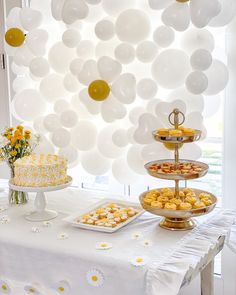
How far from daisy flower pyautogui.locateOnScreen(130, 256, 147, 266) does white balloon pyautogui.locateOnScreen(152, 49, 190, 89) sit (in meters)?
0.73

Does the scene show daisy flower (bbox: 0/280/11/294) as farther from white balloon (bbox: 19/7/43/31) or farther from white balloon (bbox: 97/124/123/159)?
white balloon (bbox: 19/7/43/31)

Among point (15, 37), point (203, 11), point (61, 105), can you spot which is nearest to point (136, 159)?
point (61, 105)

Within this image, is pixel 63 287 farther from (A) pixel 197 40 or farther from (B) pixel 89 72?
(A) pixel 197 40

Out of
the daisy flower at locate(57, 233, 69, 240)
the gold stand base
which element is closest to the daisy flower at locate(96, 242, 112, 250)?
the daisy flower at locate(57, 233, 69, 240)

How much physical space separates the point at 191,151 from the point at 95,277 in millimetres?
678

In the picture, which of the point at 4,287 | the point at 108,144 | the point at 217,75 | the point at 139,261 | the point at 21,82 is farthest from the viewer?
the point at 21,82

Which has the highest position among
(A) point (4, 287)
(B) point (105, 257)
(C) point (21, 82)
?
(C) point (21, 82)

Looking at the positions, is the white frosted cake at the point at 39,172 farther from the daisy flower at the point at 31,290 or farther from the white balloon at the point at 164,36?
the white balloon at the point at 164,36

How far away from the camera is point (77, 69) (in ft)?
6.48

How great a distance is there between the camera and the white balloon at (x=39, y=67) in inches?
80.9

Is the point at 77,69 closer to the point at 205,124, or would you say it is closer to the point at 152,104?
the point at 152,104

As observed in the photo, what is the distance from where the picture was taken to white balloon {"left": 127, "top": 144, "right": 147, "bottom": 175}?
1931 millimetres

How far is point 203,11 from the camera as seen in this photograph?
1.69 meters

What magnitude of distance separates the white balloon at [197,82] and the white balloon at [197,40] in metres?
0.10
